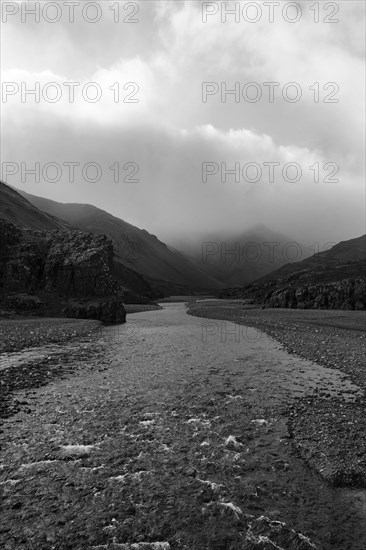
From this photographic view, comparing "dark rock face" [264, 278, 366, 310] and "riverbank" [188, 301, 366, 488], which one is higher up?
"dark rock face" [264, 278, 366, 310]

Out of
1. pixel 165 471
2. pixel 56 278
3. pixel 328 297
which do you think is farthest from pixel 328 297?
pixel 165 471

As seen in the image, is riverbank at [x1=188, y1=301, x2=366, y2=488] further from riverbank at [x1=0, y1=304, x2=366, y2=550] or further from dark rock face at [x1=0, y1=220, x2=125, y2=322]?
dark rock face at [x1=0, y1=220, x2=125, y2=322]

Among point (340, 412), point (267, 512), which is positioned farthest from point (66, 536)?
point (340, 412)

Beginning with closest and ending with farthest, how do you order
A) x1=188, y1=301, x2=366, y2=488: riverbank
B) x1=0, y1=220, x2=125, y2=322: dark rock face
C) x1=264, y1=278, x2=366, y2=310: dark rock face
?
x1=188, y1=301, x2=366, y2=488: riverbank < x1=0, y1=220, x2=125, y2=322: dark rock face < x1=264, y1=278, x2=366, y2=310: dark rock face

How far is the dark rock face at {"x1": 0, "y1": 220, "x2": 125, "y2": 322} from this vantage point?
74.1m

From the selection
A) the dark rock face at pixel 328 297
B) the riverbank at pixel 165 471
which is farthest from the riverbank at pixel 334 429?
the dark rock face at pixel 328 297

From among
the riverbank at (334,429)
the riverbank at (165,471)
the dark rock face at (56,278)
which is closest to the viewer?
the riverbank at (165,471)

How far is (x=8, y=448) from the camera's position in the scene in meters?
15.2

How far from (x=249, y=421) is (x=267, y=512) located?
740 cm

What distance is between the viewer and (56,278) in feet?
262

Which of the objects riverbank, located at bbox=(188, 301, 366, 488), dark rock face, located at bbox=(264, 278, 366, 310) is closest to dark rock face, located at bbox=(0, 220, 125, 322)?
riverbank, located at bbox=(188, 301, 366, 488)

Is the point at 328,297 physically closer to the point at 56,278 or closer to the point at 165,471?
the point at 56,278

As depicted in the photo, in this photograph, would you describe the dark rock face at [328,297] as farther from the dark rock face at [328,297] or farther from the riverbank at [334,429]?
the riverbank at [334,429]

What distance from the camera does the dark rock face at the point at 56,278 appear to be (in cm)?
7406
